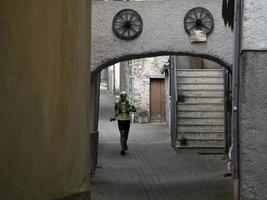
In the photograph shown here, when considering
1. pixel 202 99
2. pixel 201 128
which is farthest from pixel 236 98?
pixel 202 99

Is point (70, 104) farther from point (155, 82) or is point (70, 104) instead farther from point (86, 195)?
point (155, 82)

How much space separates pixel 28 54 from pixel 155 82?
22.1m

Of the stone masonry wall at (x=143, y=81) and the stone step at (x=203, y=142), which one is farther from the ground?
the stone masonry wall at (x=143, y=81)

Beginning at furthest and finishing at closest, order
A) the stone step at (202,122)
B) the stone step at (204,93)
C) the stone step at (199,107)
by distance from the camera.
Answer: the stone step at (204,93) → the stone step at (199,107) → the stone step at (202,122)

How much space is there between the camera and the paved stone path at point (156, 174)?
10.1m

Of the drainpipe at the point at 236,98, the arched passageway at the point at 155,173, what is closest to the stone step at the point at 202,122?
the arched passageway at the point at 155,173

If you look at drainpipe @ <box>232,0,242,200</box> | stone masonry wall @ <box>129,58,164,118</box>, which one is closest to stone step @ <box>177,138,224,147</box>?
drainpipe @ <box>232,0,242,200</box>

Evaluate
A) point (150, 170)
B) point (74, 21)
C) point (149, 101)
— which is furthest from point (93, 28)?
point (149, 101)

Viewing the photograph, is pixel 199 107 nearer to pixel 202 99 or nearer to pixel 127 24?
pixel 202 99

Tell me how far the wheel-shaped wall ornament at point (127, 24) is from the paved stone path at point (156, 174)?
2528 millimetres

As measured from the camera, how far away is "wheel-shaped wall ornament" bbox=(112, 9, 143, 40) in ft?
36.0

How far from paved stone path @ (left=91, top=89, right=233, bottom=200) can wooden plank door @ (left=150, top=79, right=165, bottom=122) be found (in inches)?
275

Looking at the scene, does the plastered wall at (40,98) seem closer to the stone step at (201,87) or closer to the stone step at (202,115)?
the stone step at (202,115)

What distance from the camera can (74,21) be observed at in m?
5.59
